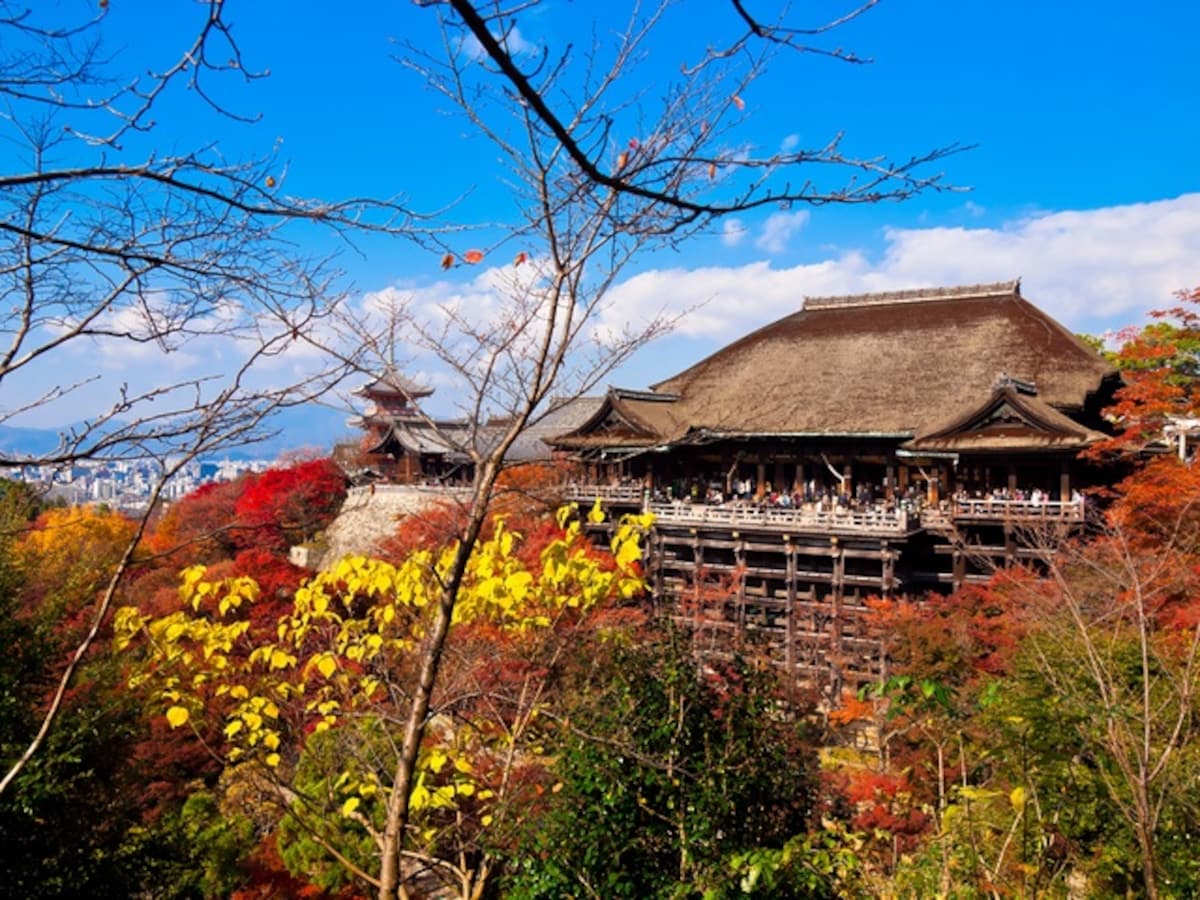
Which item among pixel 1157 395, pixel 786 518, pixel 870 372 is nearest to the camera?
pixel 1157 395

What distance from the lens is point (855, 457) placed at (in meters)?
18.7

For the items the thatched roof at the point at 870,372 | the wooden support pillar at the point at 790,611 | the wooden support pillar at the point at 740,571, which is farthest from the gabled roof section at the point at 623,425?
the wooden support pillar at the point at 790,611

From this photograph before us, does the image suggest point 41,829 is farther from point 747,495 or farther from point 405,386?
point 747,495

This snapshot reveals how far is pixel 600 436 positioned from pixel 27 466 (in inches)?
702

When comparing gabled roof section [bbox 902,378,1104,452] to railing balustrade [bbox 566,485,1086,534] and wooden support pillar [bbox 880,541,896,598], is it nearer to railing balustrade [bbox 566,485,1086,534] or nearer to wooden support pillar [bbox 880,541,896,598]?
railing balustrade [bbox 566,485,1086,534]

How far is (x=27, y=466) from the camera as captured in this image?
2.83 metres

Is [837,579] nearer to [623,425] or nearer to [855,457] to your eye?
[855,457]

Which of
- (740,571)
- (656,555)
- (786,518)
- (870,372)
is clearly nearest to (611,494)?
(656,555)

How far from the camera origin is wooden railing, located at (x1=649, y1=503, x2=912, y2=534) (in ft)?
53.7

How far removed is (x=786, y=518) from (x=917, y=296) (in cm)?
918

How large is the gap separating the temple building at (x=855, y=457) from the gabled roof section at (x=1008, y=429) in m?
0.04

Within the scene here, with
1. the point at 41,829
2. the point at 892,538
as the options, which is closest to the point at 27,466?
the point at 41,829

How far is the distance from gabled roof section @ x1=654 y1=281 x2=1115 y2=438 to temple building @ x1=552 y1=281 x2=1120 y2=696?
0.18 ft

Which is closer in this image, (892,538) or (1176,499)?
(1176,499)
